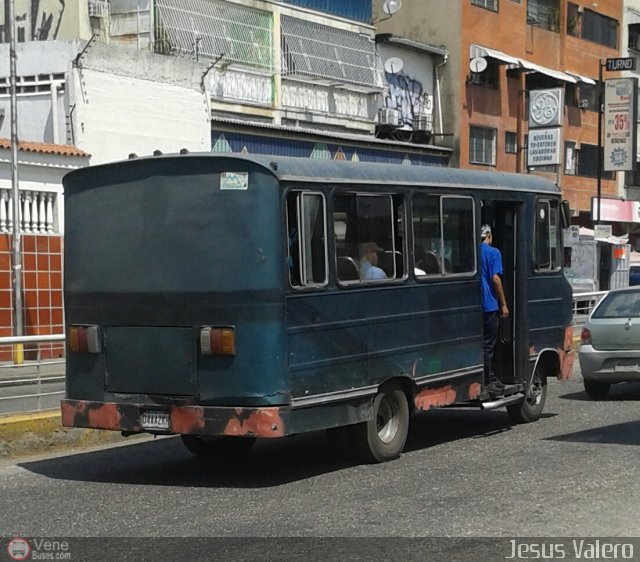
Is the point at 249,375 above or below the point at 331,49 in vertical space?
below

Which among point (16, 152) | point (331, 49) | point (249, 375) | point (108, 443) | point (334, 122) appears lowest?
point (108, 443)

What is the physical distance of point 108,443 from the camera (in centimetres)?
1245

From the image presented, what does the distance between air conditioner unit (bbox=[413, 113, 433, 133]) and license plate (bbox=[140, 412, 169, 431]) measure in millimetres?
28500

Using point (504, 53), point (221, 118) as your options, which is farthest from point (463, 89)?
point (221, 118)

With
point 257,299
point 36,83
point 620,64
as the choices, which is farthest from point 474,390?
point 620,64

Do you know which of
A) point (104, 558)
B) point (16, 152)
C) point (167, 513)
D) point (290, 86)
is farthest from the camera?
point (290, 86)

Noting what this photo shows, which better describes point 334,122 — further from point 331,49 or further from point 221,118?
point 221,118

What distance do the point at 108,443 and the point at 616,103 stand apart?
1371 inches

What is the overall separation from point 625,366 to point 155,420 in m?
7.69

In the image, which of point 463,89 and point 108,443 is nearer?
point 108,443

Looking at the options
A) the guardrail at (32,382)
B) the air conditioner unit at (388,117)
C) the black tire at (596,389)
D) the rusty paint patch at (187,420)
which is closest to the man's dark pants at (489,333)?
the black tire at (596,389)

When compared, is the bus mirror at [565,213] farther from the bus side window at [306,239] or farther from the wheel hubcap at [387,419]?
the bus side window at [306,239]

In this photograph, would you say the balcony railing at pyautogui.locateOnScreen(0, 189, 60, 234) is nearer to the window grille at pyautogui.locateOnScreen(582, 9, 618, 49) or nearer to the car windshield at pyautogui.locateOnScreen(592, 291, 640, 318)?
the car windshield at pyautogui.locateOnScreen(592, 291, 640, 318)

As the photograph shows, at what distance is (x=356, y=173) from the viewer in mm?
10234
